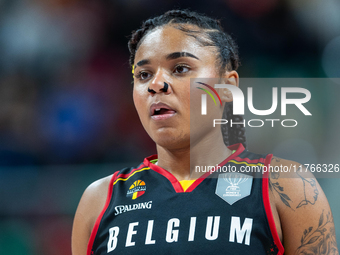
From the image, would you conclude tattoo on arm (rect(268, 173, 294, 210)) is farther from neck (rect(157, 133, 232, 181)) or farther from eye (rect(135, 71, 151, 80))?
eye (rect(135, 71, 151, 80))

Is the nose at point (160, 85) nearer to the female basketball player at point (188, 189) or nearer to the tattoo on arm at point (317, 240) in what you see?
the female basketball player at point (188, 189)

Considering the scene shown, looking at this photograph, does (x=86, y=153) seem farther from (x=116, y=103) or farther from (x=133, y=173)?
(x=133, y=173)

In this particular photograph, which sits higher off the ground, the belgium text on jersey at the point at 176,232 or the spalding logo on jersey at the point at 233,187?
the spalding logo on jersey at the point at 233,187

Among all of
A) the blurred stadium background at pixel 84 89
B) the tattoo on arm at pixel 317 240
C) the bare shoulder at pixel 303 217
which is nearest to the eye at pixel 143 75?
the bare shoulder at pixel 303 217

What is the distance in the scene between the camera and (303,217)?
158 cm

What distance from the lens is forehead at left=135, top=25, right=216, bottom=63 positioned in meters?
1.85

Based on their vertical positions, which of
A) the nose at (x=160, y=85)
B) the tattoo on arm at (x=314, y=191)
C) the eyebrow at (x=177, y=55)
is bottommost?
the tattoo on arm at (x=314, y=191)

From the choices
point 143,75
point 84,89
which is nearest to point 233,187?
point 143,75

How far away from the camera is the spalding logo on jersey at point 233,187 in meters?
1.69

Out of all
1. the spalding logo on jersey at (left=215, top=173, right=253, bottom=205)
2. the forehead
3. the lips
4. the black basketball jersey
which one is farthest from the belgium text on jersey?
the forehead

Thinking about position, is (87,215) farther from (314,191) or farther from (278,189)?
(314,191)

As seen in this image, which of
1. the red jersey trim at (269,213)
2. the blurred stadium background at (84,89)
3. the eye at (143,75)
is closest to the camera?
the red jersey trim at (269,213)

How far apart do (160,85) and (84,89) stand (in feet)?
9.81

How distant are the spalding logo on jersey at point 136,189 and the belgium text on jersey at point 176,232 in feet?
0.60
